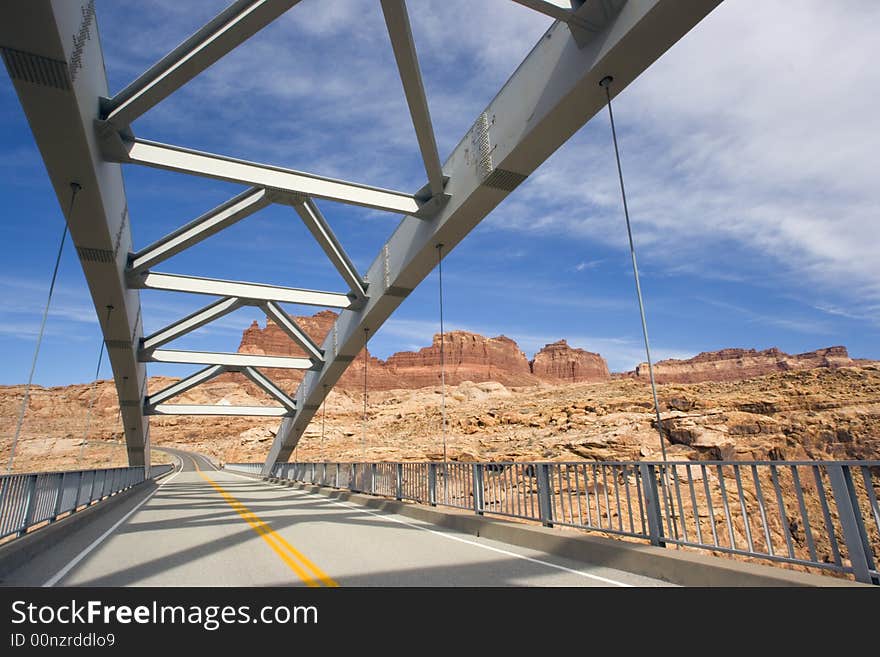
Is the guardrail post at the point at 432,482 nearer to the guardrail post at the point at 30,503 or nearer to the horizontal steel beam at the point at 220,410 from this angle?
the guardrail post at the point at 30,503

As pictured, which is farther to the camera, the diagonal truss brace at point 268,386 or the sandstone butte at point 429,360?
the sandstone butte at point 429,360

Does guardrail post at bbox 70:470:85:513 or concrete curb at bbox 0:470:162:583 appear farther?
guardrail post at bbox 70:470:85:513

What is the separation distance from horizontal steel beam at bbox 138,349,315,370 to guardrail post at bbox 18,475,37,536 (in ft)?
45.3

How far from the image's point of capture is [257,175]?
12.7m

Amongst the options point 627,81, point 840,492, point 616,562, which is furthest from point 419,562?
point 627,81

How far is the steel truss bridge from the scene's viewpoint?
8086mm

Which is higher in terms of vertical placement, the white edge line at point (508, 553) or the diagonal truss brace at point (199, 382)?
the diagonal truss brace at point (199, 382)

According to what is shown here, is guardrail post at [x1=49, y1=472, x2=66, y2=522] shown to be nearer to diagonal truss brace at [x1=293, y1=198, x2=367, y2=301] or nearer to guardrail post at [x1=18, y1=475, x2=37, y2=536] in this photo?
guardrail post at [x1=18, y1=475, x2=37, y2=536]

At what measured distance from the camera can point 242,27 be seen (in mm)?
8750

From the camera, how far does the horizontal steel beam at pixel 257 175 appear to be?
11.2m

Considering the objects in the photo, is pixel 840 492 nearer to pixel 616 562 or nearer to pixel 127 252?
pixel 616 562

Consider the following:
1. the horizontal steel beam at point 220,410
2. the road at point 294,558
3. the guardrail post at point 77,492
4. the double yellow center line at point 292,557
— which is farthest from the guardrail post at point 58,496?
the horizontal steel beam at point 220,410

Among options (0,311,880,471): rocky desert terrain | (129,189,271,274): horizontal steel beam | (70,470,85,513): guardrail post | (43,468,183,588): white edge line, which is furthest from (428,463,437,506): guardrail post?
(0,311,880,471): rocky desert terrain

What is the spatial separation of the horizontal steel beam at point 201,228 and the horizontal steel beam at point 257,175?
0.87 m
